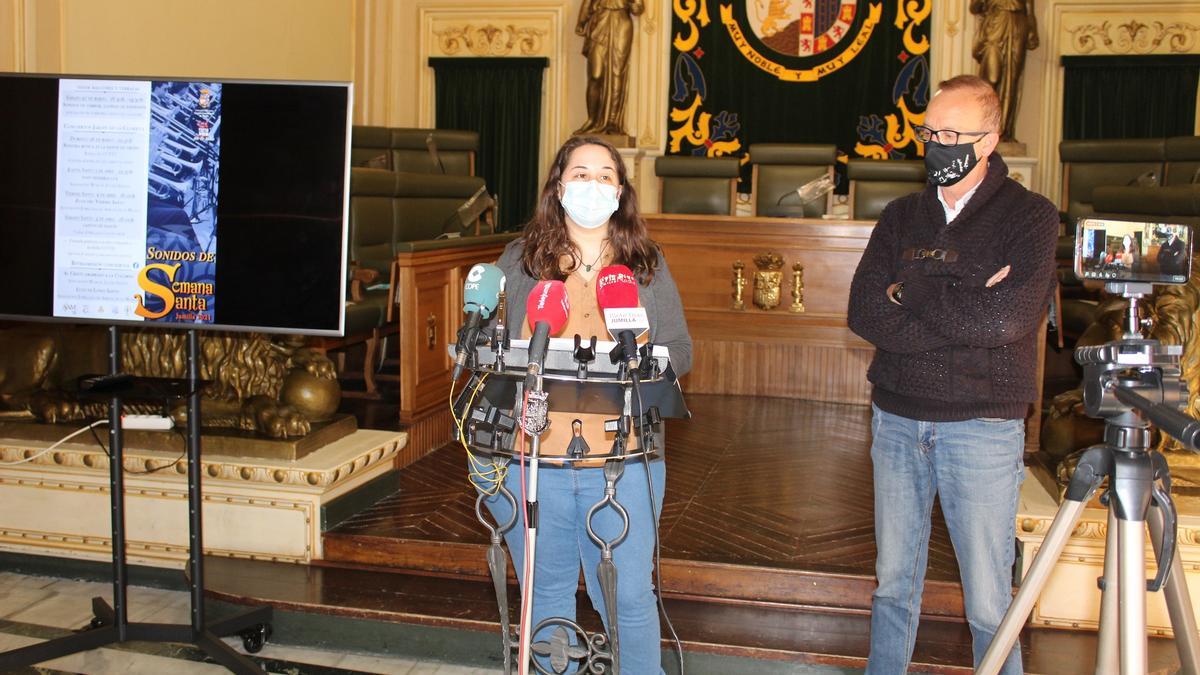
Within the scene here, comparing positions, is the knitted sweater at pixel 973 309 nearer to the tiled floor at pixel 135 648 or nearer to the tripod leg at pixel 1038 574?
the tripod leg at pixel 1038 574

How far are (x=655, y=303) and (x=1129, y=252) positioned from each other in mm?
1017

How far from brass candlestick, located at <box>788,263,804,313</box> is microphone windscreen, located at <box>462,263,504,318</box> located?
4.80 metres

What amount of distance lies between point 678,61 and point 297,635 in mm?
8184

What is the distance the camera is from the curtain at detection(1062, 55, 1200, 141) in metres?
9.80

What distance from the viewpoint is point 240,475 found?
13.6ft

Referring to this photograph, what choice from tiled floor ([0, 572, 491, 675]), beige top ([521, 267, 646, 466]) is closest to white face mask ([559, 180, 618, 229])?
beige top ([521, 267, 646, 466])

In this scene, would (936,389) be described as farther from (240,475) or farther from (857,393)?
(857,393)

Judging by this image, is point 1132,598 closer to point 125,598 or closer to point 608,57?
point 125,598

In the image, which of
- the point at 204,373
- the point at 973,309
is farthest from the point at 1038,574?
the point at 204,373

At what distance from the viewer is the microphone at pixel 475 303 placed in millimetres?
2137

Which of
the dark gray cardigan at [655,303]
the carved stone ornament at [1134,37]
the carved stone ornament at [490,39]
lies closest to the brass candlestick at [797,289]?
the dark gray cardigan at [655,303]

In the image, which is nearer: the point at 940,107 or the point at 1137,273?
the point at 1137,273

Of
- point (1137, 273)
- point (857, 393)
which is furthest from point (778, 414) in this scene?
point (1137, 273)

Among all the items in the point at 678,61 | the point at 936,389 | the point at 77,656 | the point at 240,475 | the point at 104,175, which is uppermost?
the point at 678,61
